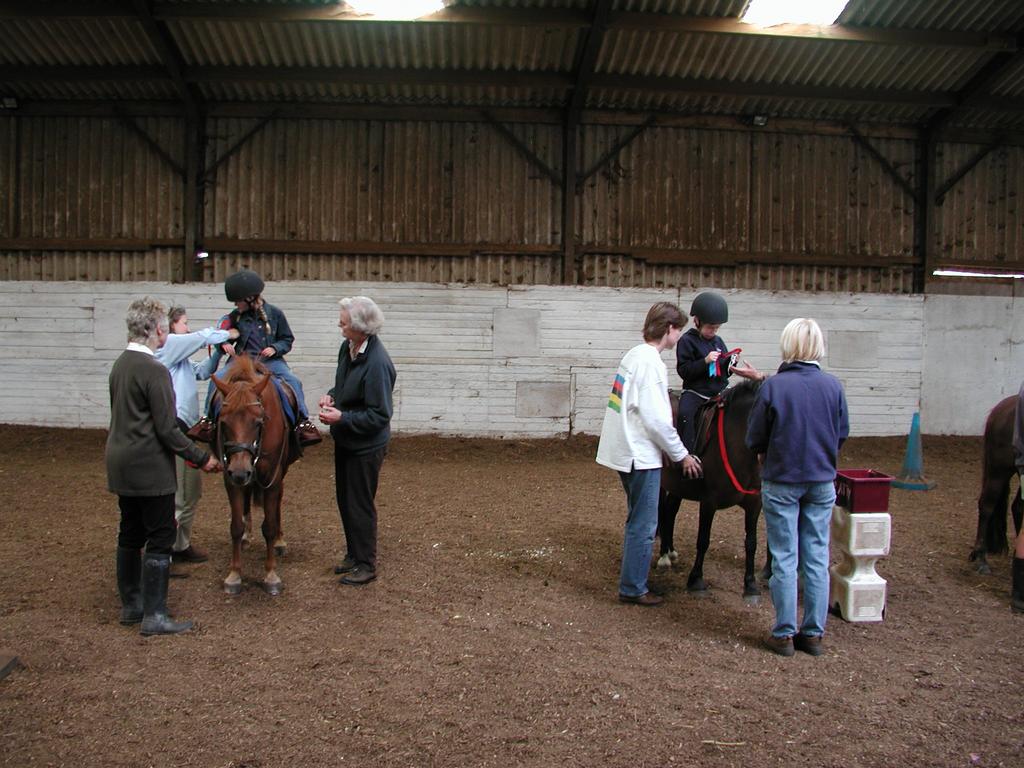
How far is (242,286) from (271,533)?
1820mm

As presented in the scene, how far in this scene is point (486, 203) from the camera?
11852 mm

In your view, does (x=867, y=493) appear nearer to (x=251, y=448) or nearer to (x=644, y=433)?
(x=644, y=433)

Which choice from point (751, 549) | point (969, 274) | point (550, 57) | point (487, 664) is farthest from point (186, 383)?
point (969, 274)

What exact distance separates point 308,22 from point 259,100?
6.87 ft

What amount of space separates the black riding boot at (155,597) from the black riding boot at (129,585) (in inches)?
5.3

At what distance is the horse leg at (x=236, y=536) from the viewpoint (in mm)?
4668

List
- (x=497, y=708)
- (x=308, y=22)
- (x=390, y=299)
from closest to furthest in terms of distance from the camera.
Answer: (x=497, y=708) < (x=308, y=22) < (x=390, y=299)

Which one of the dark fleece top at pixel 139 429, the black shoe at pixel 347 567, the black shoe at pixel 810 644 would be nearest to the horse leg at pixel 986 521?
the black shoe at pixel 810 644

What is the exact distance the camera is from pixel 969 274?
41.0 ft

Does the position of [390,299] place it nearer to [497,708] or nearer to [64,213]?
[64,213]

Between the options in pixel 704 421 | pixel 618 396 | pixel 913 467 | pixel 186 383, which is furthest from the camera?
pixel 913 467

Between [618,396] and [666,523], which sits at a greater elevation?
[618,396]

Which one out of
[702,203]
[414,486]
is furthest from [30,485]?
[702,203]

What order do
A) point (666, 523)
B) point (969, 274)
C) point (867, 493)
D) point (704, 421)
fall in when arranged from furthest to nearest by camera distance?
point (969, 274) → point (666, 523) → point (704, 421) → point (867, 493)
